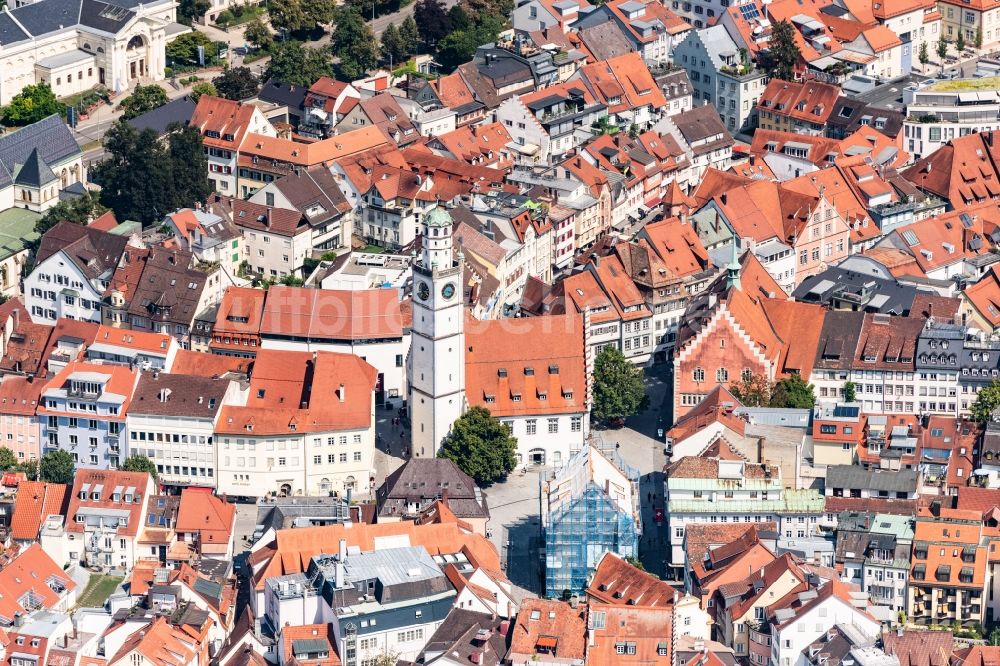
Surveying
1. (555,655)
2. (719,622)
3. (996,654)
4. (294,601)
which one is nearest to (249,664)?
(294,601)

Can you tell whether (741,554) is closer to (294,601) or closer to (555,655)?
(555,655)

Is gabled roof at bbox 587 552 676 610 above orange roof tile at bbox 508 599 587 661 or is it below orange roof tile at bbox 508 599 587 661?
above

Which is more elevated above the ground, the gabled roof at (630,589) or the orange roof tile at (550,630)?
the gabled roof at (630,589)

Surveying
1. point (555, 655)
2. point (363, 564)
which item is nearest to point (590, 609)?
point (555, 655)

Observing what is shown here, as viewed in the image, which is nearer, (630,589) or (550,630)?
(550,630)

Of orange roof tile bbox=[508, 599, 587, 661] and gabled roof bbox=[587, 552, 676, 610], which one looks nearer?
orange roof tile bbox=[508, 599, 587, 661]

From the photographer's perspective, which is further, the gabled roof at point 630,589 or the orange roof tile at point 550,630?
the gabled roof at point 630,589

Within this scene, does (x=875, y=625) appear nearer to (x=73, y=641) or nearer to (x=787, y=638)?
(x=787, y=638)

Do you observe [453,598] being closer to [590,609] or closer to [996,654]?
[590,609]

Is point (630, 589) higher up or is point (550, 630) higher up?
point (630, 589)
